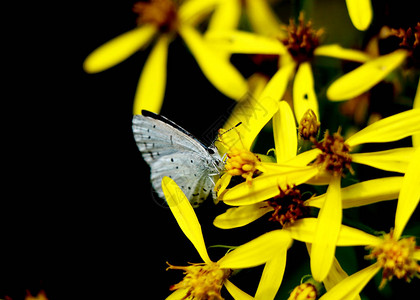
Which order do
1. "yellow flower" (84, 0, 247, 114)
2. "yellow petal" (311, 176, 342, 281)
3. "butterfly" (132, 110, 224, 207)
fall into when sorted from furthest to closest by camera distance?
Answer: "yellow flower" (84, 0, 247, 114), "butterfly" (132, 110, 224, 207), "yellow petal" (311, 176, 342, 281)

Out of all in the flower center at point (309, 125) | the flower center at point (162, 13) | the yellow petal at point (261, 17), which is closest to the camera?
the flower center at point (309, 125)

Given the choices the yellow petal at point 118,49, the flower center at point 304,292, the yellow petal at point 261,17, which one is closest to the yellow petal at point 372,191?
the flower center at point 304,292

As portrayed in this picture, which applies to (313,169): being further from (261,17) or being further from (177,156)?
(261,17)

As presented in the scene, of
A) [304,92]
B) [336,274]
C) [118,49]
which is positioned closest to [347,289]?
[336,274]

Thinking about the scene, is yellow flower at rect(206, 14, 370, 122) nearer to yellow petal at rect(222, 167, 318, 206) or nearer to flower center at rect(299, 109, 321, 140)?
flower center at rect(299, 109, 321, 140)

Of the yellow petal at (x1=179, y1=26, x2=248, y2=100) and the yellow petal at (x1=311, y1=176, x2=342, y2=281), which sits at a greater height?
the yellow petal at (x1=179, y1=26, x2=248, y2=100)

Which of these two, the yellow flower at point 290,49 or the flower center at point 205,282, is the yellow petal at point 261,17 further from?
the flower center at point 205,282

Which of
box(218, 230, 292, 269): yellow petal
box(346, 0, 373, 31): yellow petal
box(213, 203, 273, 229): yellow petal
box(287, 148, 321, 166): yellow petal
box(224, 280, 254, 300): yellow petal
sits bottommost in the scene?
box(224, 280, 254, 300): yellow petal

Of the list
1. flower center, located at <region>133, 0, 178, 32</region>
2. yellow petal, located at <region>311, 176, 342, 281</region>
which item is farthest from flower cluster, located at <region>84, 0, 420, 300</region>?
A: flower center, located at <region>133, 0, 178, 32</region>
